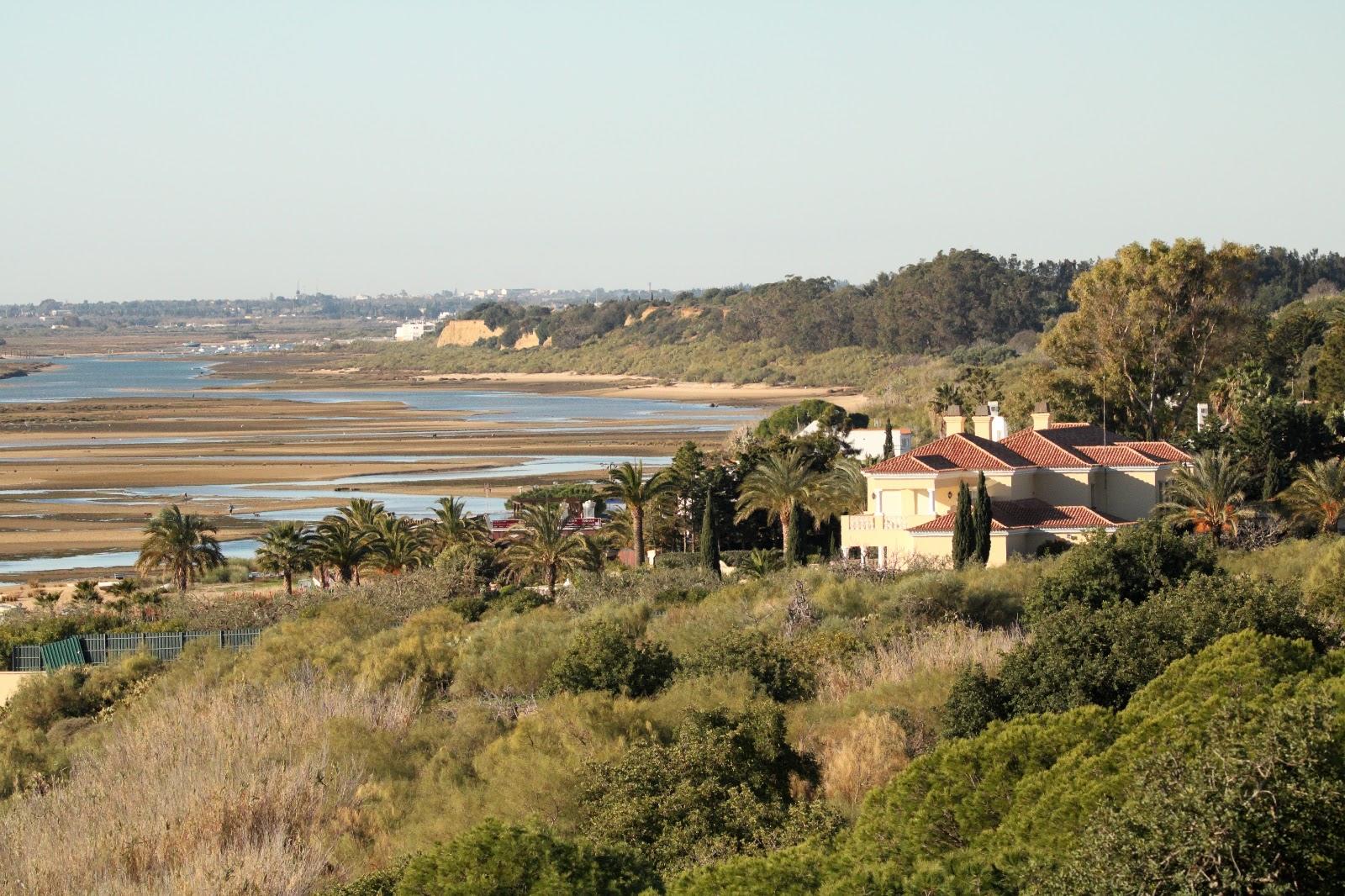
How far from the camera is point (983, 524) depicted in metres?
41.2

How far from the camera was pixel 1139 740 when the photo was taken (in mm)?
18234

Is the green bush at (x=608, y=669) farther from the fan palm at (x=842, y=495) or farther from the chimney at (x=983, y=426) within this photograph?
the chimney at (x=983, y=426)

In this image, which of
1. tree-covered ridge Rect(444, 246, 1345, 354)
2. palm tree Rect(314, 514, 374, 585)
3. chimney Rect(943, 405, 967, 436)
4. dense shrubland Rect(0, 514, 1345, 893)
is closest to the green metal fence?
dense shrubland Rect(0, 514, 1345, 893)

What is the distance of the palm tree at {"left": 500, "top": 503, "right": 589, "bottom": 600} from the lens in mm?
44031

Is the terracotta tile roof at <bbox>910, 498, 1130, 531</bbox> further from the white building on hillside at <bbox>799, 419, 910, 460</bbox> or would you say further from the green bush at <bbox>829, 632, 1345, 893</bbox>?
the green bush at <bbox>829, 632, 1345, 893</bbox>

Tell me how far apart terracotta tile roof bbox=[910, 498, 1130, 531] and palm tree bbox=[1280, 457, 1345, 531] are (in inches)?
167

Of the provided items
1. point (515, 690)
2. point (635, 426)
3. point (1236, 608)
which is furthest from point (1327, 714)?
point (635, 426)

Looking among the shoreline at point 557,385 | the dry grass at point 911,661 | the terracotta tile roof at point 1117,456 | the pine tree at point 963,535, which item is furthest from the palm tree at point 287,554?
the shoreline at point 557,385

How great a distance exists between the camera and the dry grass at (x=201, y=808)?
17438 millimetres

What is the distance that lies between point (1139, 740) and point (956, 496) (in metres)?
26.1

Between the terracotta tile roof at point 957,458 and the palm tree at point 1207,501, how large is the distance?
13.1 ft

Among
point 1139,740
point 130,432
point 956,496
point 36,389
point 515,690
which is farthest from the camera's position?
point 36,389

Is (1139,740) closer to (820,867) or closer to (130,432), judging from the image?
(820,867)

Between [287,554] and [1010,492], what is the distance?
17.9m
